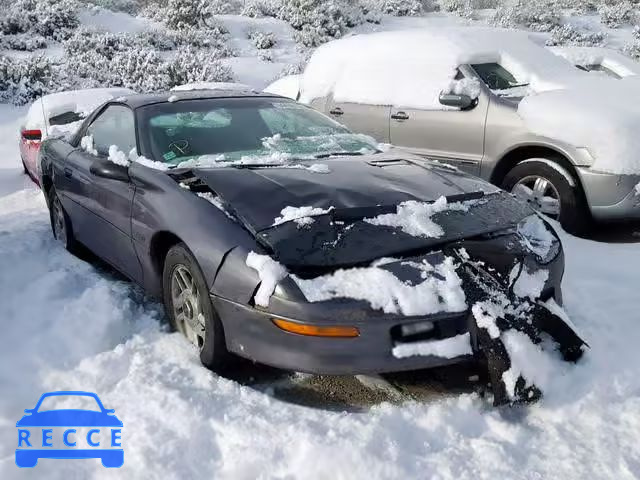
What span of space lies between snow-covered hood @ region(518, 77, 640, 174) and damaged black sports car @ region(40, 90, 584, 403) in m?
1.73

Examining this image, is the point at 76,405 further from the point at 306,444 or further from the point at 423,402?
the point at 423,402

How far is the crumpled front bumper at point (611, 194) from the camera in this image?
4551 millimetres

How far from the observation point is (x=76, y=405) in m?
2.74

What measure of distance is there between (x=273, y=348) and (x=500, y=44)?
4.57 meters

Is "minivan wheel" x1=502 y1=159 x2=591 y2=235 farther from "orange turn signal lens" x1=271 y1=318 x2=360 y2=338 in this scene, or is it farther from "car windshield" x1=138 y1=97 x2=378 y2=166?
"orange turn signal lens" x1=271 y1=318 x2=360 y2=338

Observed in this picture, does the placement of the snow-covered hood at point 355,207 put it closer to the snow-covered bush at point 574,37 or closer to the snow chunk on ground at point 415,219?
the snow chunk on ground at point 415,219

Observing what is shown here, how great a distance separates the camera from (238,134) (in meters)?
3.84

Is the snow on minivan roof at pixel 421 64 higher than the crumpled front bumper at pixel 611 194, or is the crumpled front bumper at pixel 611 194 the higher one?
the snow on minivan roof at pixel 421 64

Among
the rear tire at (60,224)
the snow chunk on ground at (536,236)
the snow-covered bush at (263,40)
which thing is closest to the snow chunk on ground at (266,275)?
the snow chunk on ground at (536,236)

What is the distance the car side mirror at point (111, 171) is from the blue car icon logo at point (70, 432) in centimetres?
129

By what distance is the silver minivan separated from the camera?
4.71m

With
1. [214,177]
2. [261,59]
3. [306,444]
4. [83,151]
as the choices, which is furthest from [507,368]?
[261,59]

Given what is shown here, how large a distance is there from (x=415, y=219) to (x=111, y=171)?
1844 mm

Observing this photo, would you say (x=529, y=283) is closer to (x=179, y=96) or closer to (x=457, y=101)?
(x=179, y=96)
